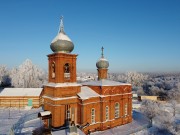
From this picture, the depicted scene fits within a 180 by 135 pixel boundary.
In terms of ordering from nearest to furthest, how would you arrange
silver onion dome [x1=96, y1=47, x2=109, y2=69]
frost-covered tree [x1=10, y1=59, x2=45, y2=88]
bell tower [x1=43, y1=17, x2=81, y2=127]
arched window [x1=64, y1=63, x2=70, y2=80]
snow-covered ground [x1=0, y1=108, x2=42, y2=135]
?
bell tower [x1=43, y1=17, x2=81, y2=127] → arched window [x1=64, y1=63, x2=70, y2=80] → snow-covered ground [x1=0, y1=108, x2=42, y2=135] → silver onion dome [x1=96, y1=47, x2=109, y2=69] → frost-covered tree [x1=10, y1=59, x2=45, y2=88]

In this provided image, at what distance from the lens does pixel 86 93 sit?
55.5 ft

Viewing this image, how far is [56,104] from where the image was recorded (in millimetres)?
14852

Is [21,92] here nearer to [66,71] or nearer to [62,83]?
[66,71]

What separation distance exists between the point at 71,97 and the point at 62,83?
145cm

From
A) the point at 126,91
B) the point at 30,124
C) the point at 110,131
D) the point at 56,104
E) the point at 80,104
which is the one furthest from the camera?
the point at 126,91

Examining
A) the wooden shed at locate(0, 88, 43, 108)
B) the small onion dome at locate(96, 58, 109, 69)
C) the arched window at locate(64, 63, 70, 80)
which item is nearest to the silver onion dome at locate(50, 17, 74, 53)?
the arched window at locate(64, 63, 70, 80)

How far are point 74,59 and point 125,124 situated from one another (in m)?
9.02

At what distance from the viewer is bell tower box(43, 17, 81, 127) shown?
15.0 metres

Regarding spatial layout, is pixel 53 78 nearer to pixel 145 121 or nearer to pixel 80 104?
pixel 80 104

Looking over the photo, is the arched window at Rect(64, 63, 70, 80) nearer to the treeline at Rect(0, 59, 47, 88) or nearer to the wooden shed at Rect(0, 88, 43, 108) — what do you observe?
the wooden shed at Rect(0, 88, 43, 108)

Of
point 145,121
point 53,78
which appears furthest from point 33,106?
point 145,121

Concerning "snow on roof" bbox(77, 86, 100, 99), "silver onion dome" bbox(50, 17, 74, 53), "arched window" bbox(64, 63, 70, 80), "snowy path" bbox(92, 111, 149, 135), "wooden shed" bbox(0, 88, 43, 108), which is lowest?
"snowy path" bbox(92, 111, 149, 135)

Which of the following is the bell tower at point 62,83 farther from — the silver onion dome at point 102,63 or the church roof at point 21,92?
the church roof at point 21,92

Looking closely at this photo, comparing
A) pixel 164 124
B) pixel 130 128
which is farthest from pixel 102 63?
pixel 164 124
